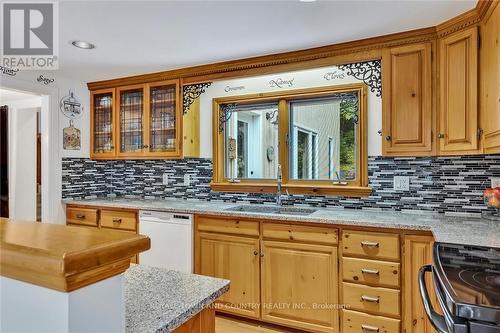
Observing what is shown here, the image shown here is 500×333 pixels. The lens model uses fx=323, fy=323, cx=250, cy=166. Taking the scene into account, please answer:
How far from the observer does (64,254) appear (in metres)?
0.51

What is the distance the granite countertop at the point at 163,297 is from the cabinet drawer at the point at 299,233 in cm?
139

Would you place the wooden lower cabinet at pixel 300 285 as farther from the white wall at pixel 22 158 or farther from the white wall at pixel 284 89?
the white wall at pixel 22 158

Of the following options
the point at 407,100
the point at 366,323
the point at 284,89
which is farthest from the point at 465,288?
the point at 284,89

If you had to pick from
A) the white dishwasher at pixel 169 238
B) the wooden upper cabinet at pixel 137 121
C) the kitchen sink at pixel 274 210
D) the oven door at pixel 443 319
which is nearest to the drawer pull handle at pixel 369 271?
the kitchen sink at pixel 274 210

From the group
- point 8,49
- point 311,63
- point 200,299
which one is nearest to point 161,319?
point 200,299

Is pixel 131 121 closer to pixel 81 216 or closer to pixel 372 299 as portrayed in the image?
pixel 81 216

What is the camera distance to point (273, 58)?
278 centimetres

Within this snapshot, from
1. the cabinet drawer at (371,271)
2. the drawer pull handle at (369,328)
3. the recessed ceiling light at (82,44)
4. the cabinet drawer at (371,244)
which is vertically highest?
the recessed ceiling light at (82,44)

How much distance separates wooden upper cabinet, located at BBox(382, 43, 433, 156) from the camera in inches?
89.6

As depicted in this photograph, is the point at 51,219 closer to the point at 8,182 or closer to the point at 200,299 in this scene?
Answer: the point at 8,182

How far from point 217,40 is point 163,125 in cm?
126

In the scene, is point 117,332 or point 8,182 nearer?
point 117,332

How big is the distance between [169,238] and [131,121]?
146 cm

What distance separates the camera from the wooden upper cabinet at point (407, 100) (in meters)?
2.28
